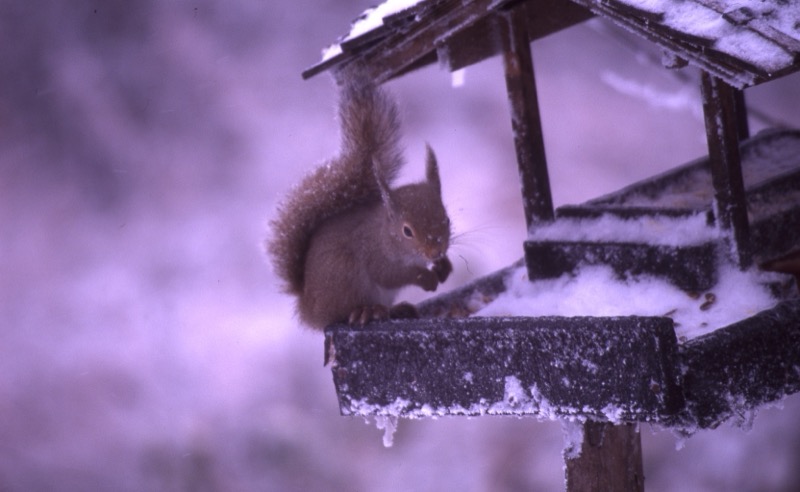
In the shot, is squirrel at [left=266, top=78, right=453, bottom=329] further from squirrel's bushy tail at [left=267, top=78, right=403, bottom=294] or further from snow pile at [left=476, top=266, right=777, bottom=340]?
snow pile at [left=476, top=266, right=777, bottom=340]

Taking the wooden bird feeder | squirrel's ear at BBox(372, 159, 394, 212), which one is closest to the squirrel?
squirrel's ear at BBox(372, 159, 394, 212)

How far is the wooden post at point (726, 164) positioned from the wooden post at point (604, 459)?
299 mm

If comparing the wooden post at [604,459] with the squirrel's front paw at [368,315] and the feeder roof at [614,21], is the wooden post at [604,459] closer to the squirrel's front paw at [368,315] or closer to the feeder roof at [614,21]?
the squirrel's front paw at [368,315]

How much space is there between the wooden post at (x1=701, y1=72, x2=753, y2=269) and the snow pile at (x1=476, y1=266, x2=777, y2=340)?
0.05 meters

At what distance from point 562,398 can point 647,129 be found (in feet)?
5.35

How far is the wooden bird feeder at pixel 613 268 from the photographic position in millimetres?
970

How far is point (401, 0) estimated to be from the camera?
4.46ft

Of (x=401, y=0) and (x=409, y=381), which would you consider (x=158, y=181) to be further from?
(x=409, y=381)

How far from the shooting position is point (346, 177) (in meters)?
1.41

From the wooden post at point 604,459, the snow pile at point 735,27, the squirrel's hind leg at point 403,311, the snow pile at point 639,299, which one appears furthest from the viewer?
the squirrel's hind leg at point 403,311

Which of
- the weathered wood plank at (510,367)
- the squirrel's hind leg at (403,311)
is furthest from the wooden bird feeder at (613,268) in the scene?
the squirrel's hind leg at (403,311)

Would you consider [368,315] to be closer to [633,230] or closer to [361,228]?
[361,228]

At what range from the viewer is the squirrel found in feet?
4.39

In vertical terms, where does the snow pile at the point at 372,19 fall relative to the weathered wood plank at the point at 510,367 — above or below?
above
